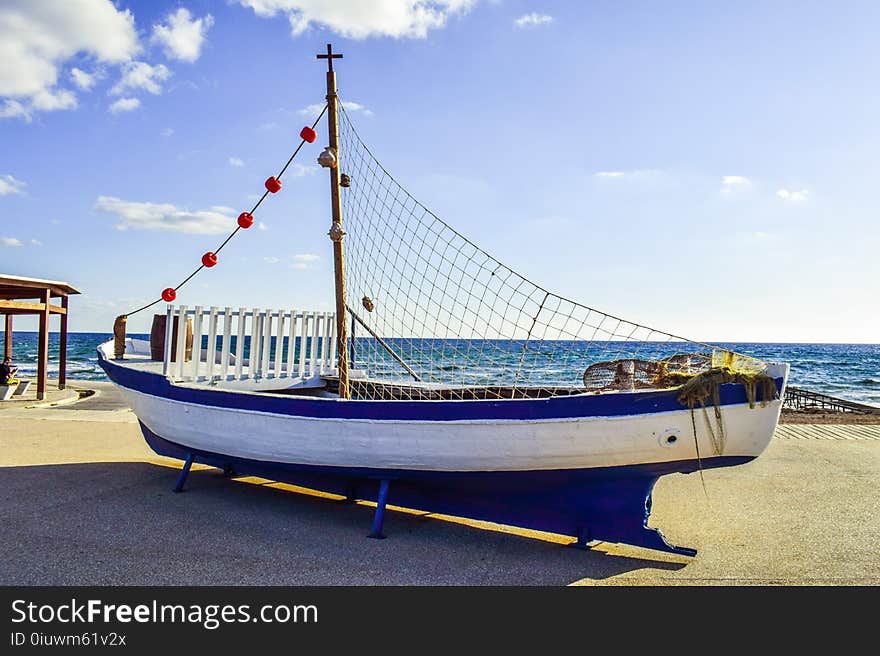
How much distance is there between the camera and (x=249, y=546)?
5.07m

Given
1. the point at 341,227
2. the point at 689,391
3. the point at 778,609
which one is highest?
the point at 341,227

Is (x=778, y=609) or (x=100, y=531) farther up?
(x=778, y=609)

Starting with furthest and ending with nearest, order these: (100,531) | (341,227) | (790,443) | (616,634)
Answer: (790,443), (341,227), (100,531), (616,634)

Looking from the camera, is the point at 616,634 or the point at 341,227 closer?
the point at 616,634

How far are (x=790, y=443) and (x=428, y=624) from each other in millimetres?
8535

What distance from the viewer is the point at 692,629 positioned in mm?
3713

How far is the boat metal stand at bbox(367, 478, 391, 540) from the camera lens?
538 cm

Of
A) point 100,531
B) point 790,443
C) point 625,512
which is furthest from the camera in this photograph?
point 790,443

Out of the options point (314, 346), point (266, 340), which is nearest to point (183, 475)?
point (266, 340)

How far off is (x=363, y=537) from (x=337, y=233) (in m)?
3.06

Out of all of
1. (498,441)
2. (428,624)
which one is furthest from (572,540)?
(428,624)

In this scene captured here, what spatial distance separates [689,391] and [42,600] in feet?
14.2

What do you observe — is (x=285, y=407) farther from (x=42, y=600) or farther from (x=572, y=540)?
(x=572, y=540)

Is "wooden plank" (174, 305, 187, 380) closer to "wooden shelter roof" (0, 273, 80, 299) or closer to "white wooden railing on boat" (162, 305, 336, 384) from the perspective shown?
"white wooden railing on boat" (162, 305, 336, 384)
